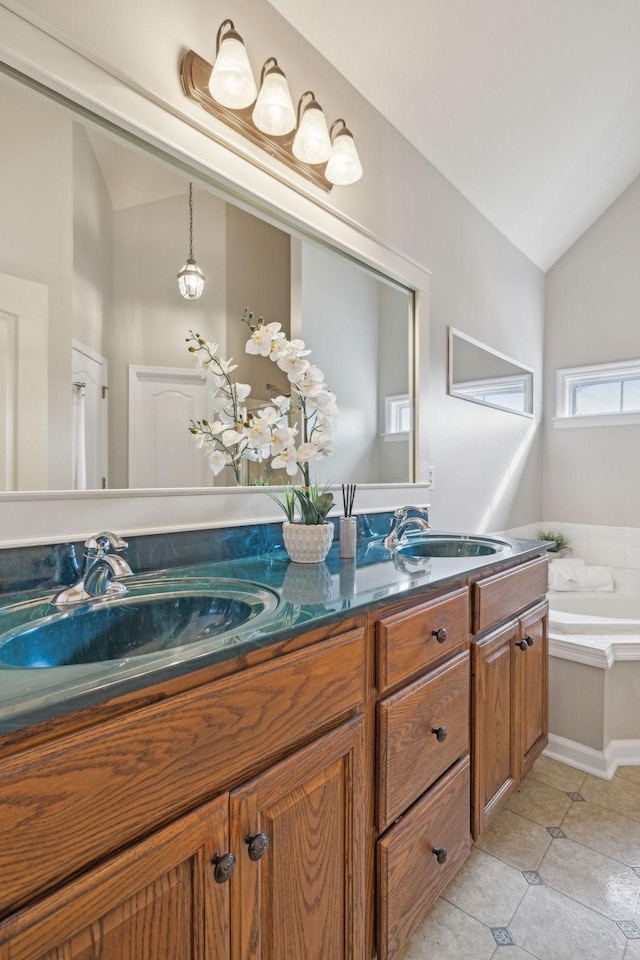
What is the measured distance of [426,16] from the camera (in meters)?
1.76

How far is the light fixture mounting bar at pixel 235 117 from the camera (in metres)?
1.32

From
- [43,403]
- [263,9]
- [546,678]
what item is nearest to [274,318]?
[43,403]

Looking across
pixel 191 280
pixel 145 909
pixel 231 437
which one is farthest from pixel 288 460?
pixel 145 909

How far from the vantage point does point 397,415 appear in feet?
7.02

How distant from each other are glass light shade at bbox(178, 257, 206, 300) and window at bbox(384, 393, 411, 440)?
0.95 m

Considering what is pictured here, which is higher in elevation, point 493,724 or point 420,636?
point 420,636

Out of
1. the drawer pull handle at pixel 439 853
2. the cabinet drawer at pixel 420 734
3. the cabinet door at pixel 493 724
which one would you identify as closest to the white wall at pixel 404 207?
the cabinet door at pixel 493 724

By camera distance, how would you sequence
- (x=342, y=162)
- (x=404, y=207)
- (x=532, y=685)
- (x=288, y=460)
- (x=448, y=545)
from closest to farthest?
(x=288, y=460) < (x=342, y=162) < (x=532, y=685) < (x=448, y=545) < (x=404, y=207)

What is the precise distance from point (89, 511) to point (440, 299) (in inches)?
75.0

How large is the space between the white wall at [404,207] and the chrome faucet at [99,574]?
1003 millimetres

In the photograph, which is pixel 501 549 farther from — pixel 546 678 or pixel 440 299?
pixel 440 299

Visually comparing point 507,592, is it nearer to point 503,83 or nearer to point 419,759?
point 419,759

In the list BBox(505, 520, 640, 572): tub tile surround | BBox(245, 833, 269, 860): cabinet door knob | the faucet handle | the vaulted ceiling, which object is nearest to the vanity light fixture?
the vaulted ceiling

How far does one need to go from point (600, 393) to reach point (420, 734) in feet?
9.94
